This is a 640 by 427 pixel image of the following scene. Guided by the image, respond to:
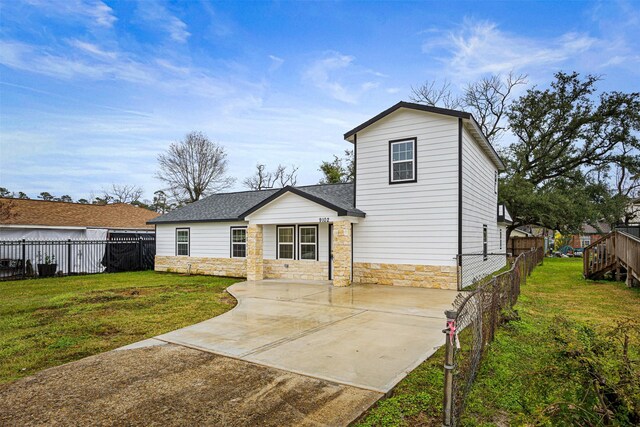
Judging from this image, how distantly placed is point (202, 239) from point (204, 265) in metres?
1.28

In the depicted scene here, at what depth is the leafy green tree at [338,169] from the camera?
34.0 meters

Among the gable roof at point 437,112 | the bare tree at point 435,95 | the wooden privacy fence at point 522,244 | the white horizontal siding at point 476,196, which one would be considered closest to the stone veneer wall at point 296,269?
the gable roof at point 437,112

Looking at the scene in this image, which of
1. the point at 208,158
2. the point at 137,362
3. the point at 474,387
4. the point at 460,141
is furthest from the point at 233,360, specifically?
the point at 208,158

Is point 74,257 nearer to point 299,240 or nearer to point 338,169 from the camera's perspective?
point 299,240

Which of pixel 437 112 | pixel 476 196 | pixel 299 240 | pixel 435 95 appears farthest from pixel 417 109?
pixel 435 95

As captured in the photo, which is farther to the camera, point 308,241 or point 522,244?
point 522,244

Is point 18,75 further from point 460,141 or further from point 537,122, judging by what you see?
point 537,122

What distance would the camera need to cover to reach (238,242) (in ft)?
52.5

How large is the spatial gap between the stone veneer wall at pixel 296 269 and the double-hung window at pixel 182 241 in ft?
17.6

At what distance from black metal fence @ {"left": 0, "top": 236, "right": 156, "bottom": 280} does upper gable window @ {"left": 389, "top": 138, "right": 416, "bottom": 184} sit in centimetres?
1503

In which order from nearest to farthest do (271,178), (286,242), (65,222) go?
(286,242) < (65,222) < (271,178)

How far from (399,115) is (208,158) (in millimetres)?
28020

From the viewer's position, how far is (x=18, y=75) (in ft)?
44.3

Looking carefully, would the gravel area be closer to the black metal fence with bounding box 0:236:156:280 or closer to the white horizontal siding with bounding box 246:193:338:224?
the white horizontal siding with bounding box 246:193:338:224
